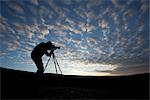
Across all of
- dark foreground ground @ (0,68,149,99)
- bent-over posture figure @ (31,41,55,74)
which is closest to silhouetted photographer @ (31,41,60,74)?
bent-over posture figure @ (31,41,55,74)

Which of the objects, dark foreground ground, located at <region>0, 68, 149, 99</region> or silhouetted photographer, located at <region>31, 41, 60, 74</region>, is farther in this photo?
silhouetted photographer, located at <region>31, 41, 60, 74</region>

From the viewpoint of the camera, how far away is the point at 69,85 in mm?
10133

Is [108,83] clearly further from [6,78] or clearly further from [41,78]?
[6,78]

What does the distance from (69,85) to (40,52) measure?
9.91 ft

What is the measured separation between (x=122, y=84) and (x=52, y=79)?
12.5ft


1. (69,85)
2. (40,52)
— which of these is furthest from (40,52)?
(69,85)

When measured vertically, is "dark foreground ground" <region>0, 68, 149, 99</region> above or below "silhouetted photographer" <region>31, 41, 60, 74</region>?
below

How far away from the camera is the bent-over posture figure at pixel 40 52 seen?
11.5m

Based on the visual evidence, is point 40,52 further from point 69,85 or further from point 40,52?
point 69,85

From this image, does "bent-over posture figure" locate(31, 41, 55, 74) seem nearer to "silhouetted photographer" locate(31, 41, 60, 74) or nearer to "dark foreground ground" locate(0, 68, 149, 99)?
"silhouetted photographer" locate(31, 41, 60, 74)

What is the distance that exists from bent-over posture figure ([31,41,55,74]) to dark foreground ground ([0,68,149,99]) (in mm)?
1799

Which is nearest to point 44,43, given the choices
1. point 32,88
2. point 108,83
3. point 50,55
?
point 50,55

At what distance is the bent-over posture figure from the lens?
11492 mm

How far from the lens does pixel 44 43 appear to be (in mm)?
11523
